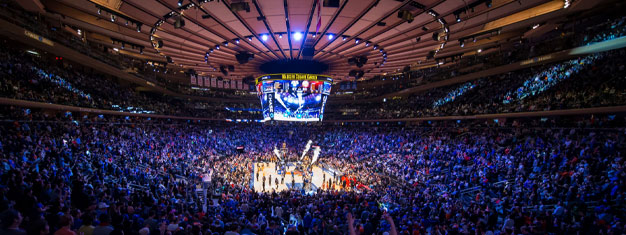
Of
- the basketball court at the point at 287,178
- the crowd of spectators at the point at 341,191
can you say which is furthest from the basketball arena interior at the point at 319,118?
the basketball court at the point at 287,178

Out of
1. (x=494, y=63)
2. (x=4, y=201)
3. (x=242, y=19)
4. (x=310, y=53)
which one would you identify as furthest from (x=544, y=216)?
(x=494, y=63)

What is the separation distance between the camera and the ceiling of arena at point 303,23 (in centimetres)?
981

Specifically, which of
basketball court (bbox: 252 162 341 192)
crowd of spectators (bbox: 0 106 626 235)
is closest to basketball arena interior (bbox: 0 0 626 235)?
crowd of spectators (bbox: 0 106 626 235)

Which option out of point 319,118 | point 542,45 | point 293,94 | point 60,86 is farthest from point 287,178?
point 542,45

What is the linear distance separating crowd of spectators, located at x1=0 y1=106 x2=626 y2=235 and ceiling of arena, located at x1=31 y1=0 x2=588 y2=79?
6.15 metres

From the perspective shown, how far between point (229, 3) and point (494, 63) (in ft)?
77.1

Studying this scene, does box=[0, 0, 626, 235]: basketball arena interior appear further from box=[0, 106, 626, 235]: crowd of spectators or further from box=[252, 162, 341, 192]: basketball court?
box=[252, 162, 341, 192]: basketball court

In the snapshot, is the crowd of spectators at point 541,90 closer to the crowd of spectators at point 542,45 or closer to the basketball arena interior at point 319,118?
the basketball arena interior at point 319,118

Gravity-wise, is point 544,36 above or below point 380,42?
above

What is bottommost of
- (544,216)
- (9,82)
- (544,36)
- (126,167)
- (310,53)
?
(544,216)

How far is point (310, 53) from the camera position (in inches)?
619

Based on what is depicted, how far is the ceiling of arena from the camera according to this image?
9812 millimetres

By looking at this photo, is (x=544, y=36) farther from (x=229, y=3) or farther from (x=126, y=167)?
(x=126, y=167)

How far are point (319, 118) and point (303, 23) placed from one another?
50.7 feet
